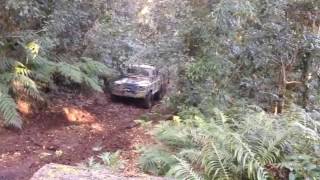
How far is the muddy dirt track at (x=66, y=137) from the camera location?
6727mm

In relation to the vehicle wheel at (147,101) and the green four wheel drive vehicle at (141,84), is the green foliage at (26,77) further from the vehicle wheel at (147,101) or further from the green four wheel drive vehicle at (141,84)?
the vehicle wheel at (147,101)

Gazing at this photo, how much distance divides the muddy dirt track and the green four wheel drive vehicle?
100 cm

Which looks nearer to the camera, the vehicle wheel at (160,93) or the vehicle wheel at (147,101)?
the vehicle wheel at (147,101)

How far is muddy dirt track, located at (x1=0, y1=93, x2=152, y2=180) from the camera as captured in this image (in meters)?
6.73

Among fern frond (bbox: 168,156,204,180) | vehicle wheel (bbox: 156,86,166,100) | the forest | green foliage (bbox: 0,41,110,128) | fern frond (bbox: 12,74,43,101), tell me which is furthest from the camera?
vehicle wheel (bbox: 156,86,166,100)

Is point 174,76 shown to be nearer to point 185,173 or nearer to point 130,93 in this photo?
point 130,93

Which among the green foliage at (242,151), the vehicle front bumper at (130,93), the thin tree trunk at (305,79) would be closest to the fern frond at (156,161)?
the green foliage at (242,151)

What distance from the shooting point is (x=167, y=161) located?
188 inches

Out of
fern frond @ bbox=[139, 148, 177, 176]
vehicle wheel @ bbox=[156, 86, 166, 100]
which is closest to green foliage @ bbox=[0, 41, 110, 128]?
vehicle wheel @ bbox=[156, 86, 166, 100]

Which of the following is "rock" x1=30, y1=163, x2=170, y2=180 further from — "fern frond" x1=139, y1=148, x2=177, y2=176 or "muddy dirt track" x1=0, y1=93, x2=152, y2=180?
"muddy dirt track" x1=0, y1=93, x2=152, y2=180

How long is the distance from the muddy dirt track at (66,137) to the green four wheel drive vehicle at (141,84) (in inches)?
39.4

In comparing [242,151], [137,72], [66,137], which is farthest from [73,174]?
[137,72]

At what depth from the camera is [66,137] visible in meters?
8.19

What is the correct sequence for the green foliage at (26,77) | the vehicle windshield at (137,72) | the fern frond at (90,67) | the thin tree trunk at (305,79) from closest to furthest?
1. the green foliage at (26,77)
2. the thin tree trunk at (305,79)
3. the fern frond at (90,67)
4. the vehicle windshield at (137,72)
